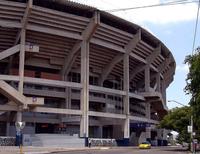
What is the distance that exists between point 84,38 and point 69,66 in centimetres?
731

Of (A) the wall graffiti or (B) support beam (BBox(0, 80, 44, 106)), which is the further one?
(A) the wall graffiti

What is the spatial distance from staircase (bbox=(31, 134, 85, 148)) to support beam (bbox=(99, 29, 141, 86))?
53.8 feet

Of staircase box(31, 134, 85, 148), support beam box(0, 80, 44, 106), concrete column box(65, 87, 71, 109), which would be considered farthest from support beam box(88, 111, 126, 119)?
support beam box(0, 80, 44, 106)

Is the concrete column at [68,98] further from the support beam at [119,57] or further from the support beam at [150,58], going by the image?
the support beam at [150,58]

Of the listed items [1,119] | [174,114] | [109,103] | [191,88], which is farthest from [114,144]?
[191,88]

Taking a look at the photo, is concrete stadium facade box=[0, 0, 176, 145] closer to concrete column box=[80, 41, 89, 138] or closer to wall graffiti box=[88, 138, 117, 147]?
concrete column box=[80, 41, 89, 138]

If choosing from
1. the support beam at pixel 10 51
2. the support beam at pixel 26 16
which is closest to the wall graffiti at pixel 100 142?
the support beam at pixel 10 51

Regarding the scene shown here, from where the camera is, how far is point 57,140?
6956 centimetres

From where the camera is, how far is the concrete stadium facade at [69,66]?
64.8m

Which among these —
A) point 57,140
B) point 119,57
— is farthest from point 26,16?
point 119,57

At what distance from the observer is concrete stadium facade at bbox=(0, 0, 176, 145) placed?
2549 inches

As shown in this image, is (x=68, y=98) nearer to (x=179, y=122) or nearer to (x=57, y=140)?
(x=57, y=140)

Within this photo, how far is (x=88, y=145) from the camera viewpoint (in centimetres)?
7075

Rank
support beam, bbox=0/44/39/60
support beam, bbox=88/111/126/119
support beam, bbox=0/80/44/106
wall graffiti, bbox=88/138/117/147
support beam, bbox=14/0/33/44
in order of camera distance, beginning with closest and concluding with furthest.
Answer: support beam, bbox=14/0/33/44, support beam, bbox=0/80/44/106, support beam, bbox=0/44/39/60, support beam, bbox=88/111/126/119, wall graffiti, bbox=88/138/117/147
